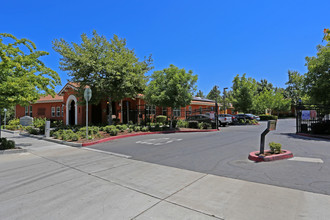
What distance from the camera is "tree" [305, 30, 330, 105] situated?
542 inches

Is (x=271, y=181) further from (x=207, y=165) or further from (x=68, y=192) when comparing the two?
(x=68, y=192)

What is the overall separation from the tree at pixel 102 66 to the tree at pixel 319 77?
13468 mm

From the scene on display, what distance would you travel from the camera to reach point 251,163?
20.6 feet

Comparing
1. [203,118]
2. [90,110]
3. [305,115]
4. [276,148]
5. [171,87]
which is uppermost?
[171,87]

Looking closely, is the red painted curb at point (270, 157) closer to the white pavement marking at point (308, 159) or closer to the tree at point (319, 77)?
the white pavement marking at point (308, 159)

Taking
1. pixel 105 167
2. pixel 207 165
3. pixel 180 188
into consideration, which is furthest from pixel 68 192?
pixel 207 165

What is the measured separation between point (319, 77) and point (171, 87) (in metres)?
11.2

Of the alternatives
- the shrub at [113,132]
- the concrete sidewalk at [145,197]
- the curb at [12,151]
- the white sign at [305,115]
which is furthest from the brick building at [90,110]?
the concrete sidewalk at [145,197]

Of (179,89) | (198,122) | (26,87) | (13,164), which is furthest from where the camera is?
(198,122)

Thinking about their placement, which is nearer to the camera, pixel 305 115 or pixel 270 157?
pixel 270 157

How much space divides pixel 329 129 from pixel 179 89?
37.9 feet

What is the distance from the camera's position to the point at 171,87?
16938mm

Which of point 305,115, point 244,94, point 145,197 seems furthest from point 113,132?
point 244,94

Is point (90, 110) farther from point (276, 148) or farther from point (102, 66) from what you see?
point (276, 148)
